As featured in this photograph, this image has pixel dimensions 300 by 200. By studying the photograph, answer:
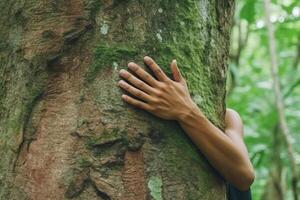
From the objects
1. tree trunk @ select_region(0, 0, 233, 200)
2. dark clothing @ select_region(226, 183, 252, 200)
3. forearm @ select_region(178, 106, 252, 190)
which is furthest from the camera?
dark clothing @ select_region(226, 183, 252, 200)

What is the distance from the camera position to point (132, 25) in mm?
1725

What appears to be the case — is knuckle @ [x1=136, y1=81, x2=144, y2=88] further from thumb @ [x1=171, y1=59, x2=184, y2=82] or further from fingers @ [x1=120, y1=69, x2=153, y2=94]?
thumb @ [x1=171, y1=59, x2=184, y2=82]

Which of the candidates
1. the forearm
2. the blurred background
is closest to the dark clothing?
the forearm

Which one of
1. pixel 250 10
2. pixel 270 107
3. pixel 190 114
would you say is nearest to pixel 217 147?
pixel 190 114

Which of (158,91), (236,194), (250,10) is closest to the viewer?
(158,91)

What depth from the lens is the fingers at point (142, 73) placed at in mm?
1688

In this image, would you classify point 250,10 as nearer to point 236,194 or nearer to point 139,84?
point 236,194

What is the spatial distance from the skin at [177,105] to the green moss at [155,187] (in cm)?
19

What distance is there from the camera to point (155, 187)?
64.2 inches

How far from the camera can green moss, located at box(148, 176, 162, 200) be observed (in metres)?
1.62

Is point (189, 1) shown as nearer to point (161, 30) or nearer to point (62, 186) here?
point (161, 30)

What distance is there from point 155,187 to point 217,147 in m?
0.27

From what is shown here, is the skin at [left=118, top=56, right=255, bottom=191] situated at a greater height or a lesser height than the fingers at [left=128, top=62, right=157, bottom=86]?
lesser

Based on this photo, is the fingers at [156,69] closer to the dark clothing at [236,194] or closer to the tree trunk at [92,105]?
the tree trunk at [92,105]
